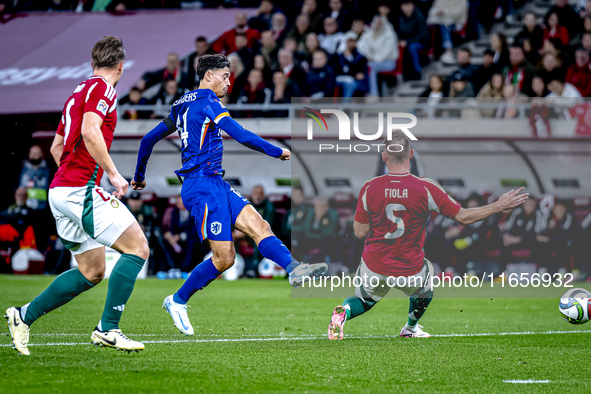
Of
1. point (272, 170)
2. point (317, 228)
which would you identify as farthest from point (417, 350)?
point (272, 170)

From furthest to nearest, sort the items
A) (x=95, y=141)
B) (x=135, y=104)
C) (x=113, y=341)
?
1. (x=135, y=104)
2. (x=113, y=341)
3. (x=95, y=141)

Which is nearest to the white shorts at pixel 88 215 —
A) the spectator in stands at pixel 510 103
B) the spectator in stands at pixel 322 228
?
the spectator in stands at pixel 322 228

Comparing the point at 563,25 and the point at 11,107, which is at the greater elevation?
the point at 563,25

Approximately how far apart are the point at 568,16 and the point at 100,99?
1292cm

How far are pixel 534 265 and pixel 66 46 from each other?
40.0 ft

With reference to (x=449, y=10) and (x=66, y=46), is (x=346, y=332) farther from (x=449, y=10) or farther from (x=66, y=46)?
(x=66, y=46)

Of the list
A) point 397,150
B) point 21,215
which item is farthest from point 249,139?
point 21,215

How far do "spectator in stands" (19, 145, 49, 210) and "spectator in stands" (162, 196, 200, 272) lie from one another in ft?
7.70

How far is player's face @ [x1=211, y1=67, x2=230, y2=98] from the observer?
22.1 feet

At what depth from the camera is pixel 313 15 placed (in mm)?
17484

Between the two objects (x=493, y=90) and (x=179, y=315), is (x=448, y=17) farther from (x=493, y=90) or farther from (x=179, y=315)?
(x=179, y=315)

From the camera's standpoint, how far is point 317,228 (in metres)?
11.6

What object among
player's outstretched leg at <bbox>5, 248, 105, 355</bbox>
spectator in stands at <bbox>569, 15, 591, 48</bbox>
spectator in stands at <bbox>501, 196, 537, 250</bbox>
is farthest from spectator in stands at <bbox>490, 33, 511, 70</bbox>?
player's outstretched leg at <bbox>5, 248, 105, 355</bbox>

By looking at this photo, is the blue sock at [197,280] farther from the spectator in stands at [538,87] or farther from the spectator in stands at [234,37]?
the spectator in stands at [234,37]
